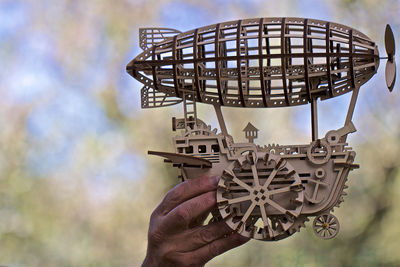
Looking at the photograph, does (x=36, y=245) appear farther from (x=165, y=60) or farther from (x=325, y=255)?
(x=165, y=60)

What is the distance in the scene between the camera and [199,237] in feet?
27.5

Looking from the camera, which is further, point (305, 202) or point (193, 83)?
point (193, 83)

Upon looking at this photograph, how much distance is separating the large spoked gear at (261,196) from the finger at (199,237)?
0.29 metres

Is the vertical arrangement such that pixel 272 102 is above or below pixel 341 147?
above

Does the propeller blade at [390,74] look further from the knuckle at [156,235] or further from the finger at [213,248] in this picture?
the knuckle at [156,235]

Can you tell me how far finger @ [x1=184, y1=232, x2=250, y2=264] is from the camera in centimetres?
833

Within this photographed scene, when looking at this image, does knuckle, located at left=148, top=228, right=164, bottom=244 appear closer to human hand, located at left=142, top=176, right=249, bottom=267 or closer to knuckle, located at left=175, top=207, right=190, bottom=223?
Result: human hand, located at left=142, top=176, right=249, bottom=267

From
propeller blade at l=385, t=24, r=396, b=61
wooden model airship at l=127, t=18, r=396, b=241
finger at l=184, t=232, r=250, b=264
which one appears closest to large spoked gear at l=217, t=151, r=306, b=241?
wooden model airship at l=127, t=18, r=396, b=241

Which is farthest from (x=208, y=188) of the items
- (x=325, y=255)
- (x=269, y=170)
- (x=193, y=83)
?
(x=325, y=255)

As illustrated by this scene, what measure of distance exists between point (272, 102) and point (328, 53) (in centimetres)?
108

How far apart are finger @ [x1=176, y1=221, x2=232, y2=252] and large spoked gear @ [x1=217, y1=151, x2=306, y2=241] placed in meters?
0.29

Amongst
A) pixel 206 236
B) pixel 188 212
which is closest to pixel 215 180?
pixel 188 212

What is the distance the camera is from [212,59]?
829 centimetres

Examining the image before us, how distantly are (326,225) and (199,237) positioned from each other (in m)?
1.49
